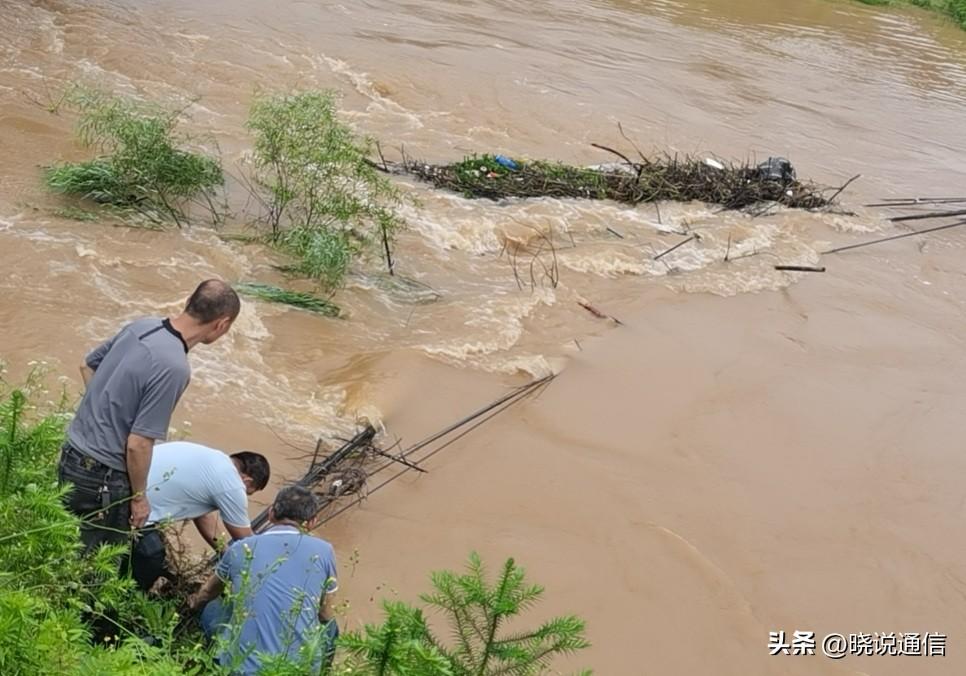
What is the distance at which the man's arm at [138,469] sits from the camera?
333 centimetres

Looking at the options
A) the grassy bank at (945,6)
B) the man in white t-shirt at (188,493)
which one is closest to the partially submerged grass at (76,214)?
the man in white t-shirt at (188,493)

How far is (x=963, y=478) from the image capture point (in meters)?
6.94

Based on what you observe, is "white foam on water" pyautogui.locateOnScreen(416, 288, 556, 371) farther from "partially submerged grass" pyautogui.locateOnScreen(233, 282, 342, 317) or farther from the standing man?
the standing man

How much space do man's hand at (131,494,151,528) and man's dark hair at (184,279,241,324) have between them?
0.70 meters

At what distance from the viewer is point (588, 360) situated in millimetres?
7492

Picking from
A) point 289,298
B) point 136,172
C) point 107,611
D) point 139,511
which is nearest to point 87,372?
point 139,511

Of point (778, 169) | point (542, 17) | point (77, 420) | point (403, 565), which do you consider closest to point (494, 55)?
point (542, 17)

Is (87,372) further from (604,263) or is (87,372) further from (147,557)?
(604,263)

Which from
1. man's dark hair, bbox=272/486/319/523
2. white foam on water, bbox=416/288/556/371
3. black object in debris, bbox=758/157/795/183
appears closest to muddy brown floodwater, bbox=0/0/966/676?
white foam on water, bbox=416/288/556/371

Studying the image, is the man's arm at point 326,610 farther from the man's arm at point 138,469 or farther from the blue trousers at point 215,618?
the man's arm at point 138,469

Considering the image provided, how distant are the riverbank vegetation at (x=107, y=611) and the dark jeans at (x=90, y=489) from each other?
147 mm

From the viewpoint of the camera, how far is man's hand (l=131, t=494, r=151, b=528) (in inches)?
137

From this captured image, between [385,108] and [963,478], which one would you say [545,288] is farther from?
[385,108]

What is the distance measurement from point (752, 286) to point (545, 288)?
2.26 m
